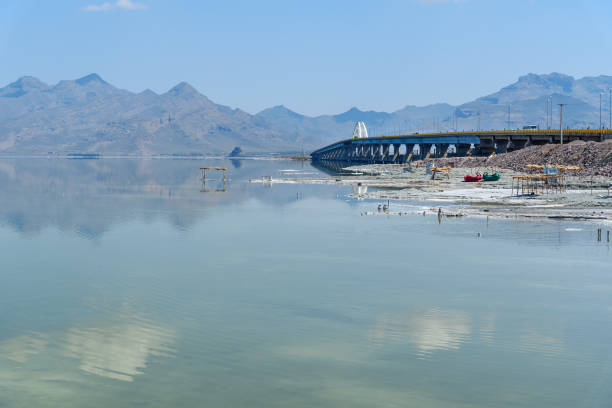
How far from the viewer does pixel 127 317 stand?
3152cm

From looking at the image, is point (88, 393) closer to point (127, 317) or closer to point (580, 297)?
point (127, 317)

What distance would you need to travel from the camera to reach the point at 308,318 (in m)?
31.8

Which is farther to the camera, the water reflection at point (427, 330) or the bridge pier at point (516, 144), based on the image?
the bridge pier at point (516, 144)

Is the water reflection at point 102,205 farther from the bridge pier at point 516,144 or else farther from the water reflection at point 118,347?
the bridge pier at point 516,144

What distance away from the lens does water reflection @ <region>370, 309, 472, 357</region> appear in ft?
→ 91.5

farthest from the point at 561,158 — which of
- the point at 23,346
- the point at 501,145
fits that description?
the point at 23,346

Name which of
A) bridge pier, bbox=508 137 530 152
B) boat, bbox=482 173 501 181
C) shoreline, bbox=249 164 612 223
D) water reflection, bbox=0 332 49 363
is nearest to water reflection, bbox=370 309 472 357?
water reflection, bbox=0 332 49 363

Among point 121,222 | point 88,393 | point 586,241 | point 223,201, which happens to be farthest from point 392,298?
point 223,201

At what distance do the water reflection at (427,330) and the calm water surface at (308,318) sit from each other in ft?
0.42

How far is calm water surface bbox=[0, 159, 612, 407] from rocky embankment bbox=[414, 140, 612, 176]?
62822 mm

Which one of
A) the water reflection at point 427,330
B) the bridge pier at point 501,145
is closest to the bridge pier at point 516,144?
the bridge pier at point 501,145

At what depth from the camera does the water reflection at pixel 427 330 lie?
2790cm

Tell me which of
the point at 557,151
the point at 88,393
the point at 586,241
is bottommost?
the point at 88,393

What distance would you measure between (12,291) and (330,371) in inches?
804
